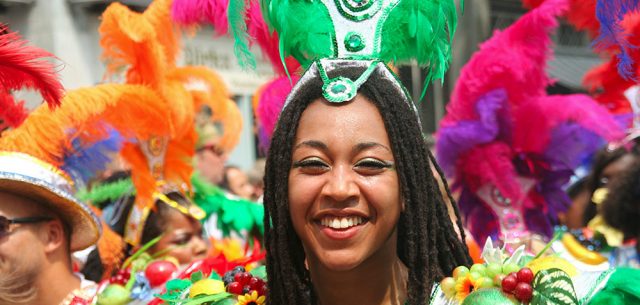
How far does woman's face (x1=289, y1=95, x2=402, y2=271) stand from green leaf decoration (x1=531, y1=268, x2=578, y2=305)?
45 centimetres

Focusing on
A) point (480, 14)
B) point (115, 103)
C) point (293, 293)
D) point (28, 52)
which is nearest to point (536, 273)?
point (293, 293)

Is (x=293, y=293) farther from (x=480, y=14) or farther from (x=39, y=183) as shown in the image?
(x=480, y=14)

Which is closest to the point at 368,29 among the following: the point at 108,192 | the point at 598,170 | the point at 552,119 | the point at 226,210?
the point at 552,119

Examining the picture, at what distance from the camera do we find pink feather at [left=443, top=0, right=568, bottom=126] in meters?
5.41

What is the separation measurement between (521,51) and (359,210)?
2.85 m

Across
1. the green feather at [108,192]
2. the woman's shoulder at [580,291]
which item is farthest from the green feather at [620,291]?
the green feather at [108,192]

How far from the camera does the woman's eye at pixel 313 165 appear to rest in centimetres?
296

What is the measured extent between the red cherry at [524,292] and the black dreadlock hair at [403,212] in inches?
11.1

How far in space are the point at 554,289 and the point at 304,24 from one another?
1.14m

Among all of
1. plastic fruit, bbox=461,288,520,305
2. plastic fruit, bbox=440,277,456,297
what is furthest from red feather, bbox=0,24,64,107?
plastic fruit, bbox=461,288,520,305

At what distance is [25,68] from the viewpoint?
3875 millimetres

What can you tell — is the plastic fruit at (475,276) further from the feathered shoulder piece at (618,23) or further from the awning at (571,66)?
the awning at (571,66)

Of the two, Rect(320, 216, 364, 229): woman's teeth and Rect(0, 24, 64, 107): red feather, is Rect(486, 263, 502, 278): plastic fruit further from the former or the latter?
Rect(0, 24, 64, 107): red feather

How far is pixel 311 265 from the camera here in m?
3.12
